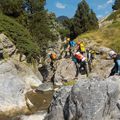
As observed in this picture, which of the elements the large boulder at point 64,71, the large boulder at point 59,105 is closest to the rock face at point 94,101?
the large boulder at point 59,105

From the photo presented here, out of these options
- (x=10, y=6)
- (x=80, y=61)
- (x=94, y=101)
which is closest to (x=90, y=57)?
(x=80, y=61)

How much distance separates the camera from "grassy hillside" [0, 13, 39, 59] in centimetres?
3575

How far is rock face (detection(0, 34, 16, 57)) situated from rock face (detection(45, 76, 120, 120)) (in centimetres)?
1558

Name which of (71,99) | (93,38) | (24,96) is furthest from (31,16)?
(71,99)

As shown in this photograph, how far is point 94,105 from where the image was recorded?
681 inches

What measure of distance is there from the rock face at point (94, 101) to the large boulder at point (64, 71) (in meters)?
17.7

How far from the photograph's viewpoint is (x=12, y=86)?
27391 millimetres

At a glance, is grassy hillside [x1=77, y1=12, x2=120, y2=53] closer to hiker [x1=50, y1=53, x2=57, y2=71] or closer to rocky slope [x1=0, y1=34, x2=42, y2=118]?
hiker [x1=50, y1=53, x2=57, y2=71]

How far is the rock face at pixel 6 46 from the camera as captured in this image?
32.9 m

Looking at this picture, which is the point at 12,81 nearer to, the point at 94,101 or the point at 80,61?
the point at 80,61

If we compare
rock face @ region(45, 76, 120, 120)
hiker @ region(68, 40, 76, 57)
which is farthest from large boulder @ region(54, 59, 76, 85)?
rock face @ region(45, 76, 120, 120)

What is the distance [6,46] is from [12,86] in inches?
284

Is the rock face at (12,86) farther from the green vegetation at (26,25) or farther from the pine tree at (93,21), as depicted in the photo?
the pine tree at (93,21)

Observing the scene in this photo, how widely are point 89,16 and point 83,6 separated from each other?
2.51 metres
